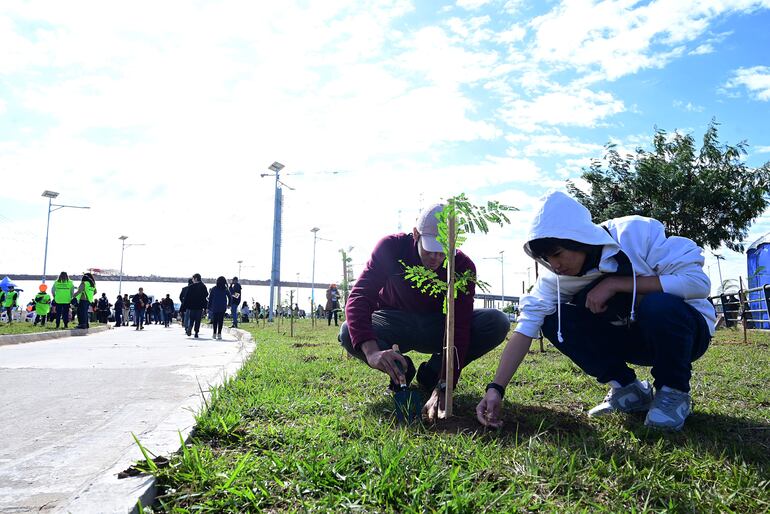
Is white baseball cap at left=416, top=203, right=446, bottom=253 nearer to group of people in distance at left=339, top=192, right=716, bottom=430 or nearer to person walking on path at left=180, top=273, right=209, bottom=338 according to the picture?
group of people in distance at left=339, top=192, right=716, bottom=430

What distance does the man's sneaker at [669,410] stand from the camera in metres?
2.80

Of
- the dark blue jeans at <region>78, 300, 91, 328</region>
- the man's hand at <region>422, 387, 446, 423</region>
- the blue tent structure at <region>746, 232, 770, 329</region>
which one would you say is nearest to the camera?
the man's hand at <region>422, 387, 446, 423</region>

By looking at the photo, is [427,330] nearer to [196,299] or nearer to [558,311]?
[558,311]

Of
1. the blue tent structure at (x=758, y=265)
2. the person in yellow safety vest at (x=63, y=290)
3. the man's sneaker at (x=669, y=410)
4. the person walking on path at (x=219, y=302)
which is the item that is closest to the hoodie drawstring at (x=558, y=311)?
the man's sneaker at (x=669, y=410)

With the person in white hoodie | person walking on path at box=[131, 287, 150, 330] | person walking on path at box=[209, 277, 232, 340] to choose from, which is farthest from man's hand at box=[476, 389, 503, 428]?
person walking on path at box=[131, 287, 150, 330]

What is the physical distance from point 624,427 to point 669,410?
0.24m

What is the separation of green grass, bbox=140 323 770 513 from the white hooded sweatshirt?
65 centimetres

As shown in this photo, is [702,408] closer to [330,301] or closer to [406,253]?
[406,253]

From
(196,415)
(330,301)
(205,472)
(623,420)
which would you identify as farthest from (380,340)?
(330,301)

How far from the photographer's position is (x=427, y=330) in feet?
13.1

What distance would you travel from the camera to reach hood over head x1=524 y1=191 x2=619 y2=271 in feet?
8.73

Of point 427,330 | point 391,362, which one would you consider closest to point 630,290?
point 391,362

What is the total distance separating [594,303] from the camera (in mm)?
2859

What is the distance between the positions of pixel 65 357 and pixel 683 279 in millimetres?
8507
